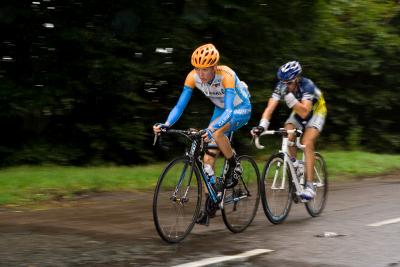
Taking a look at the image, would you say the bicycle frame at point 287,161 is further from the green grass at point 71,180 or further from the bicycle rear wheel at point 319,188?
the green grass at point 71,180

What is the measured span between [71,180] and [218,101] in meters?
3.88

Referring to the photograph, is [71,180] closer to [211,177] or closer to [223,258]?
[211,177]

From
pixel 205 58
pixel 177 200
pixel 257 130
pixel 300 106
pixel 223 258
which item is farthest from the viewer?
pixel 300 106

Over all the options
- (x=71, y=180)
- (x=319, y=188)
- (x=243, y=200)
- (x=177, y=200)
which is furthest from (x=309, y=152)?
(x=71, y=180)

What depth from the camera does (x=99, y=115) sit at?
15.0m

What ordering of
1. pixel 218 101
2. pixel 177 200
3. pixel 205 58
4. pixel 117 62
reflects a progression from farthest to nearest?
pixel 117 62 < pixel 218 101 < pixel 205 58 < pixel 177 200

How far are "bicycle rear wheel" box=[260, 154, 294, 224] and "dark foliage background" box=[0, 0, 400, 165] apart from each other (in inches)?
242

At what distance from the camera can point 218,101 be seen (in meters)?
8.12

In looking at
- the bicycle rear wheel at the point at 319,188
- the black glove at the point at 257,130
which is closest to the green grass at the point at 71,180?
the bicycle rear wheel at the point at 319,188

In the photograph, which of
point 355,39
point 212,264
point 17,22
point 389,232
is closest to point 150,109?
point 17,22

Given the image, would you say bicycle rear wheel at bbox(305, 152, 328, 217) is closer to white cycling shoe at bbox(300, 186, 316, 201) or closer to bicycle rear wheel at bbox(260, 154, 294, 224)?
white cycling shoe at bbox(300, 186, 316, 201)

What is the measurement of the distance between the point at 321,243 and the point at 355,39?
12.2m

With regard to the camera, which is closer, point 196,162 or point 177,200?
point 177,200

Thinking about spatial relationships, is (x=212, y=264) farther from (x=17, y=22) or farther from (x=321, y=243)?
(x=17, y=22)
